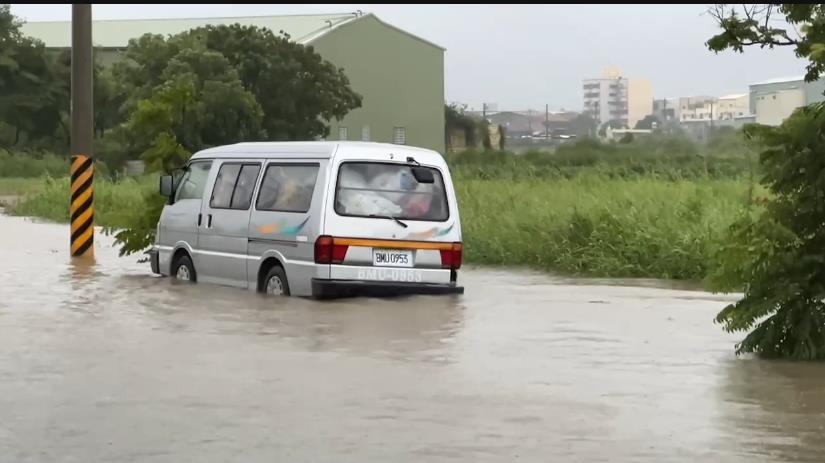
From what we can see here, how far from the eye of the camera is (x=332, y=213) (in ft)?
48.5

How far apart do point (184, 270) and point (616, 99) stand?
926 inches

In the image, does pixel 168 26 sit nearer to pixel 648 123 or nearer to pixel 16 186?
pixel 16 186

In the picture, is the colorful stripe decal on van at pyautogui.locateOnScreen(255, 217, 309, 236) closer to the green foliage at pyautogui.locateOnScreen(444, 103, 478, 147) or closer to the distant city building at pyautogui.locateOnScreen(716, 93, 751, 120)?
the distant city building at pyautogui.locateOnScreen(716, 93, 751, 120)

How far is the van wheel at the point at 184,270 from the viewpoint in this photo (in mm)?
17141

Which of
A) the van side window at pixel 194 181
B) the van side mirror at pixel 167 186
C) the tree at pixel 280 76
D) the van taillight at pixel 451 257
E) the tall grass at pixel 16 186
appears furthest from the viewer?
the tree at pixel 280 76

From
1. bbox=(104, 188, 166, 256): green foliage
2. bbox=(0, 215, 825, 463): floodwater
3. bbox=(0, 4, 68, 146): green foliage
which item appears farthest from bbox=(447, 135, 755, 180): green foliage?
bbox=(0, 4, 68, 146): green foliage

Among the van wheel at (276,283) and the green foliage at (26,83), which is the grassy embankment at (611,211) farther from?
the green foliage at (26,83)

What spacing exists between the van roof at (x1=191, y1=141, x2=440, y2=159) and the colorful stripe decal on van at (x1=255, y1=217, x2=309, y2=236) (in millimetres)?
730

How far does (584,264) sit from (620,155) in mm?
13964

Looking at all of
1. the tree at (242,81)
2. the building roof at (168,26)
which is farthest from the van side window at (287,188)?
the building roof at (168,26)

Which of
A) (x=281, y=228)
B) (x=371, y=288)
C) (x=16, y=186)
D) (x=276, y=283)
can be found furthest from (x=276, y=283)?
(x=16, y=186)

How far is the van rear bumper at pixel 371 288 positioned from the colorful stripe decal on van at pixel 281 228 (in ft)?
1.90

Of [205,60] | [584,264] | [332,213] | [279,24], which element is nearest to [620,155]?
[584,264]

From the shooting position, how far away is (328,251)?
14750mm
